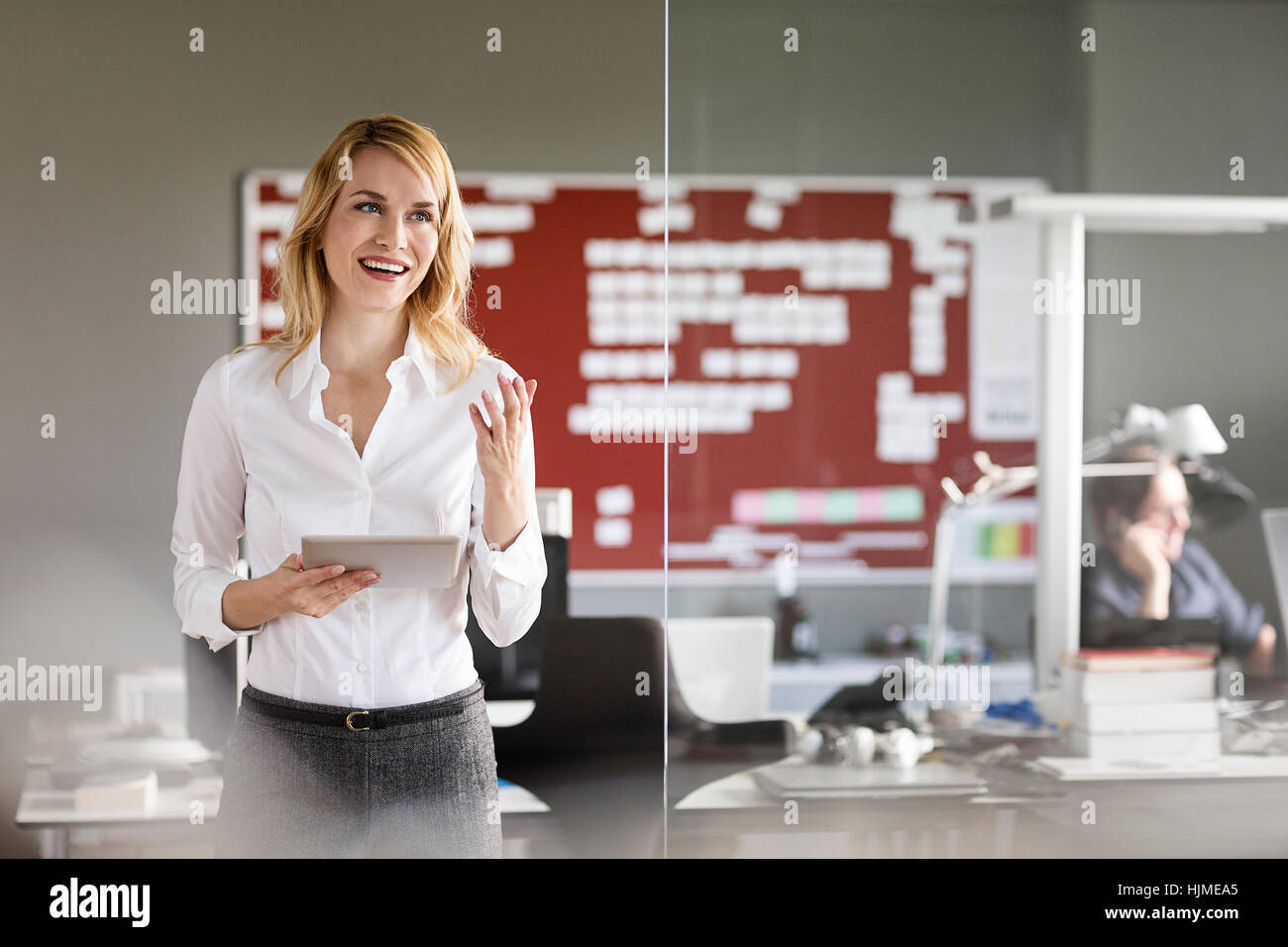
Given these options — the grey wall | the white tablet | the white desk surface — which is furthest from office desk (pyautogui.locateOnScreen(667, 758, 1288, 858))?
the white tablet

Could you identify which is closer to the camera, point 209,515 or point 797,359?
point 209,515

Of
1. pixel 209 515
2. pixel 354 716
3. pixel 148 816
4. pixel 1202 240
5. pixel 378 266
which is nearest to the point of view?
pixel 354 716

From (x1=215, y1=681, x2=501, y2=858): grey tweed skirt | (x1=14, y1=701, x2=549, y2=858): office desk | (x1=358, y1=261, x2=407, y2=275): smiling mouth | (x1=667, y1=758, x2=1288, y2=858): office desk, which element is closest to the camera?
(x1=215, y1=681, x2=501, y2=858): grey tweed skirt

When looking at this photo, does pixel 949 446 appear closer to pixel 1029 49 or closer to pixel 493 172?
pixel 1029 49

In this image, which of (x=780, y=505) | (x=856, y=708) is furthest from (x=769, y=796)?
(x=780, y=505)

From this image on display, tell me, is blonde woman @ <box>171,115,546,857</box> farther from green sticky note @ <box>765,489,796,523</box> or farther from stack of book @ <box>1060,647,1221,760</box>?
stack of book @ <box>1060,647,1221,760</box>

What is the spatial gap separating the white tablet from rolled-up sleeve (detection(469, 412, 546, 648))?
0.25 ft

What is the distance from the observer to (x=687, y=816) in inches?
116

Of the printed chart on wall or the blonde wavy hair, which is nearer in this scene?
the blonde wavy hair

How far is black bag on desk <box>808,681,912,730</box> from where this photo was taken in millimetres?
3062

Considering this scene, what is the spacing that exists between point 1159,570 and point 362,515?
1930mm

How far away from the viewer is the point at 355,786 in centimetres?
227

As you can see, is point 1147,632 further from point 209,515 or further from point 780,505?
point 209,515
